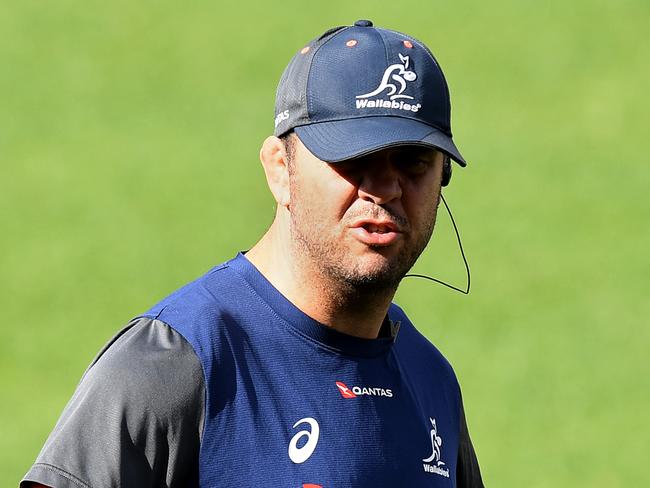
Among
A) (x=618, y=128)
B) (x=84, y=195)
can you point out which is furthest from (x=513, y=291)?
(x=84, y=195)

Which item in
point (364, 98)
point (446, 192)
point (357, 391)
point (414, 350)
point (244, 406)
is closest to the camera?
point (244, 406)

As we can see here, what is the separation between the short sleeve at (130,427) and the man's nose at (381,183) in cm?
55

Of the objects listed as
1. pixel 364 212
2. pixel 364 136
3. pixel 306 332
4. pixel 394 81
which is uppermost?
pixel 394 81

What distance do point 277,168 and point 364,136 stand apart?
269 millimetres

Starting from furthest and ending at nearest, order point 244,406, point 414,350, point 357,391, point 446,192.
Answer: point 446,192
point 414,350
point 357,391
point 244,406

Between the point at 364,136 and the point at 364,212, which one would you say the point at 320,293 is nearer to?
the point at 364,212

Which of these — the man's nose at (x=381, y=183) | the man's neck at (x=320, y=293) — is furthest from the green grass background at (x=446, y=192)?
the man's nose at (x=381, y=183)

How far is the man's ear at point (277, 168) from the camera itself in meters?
3.43

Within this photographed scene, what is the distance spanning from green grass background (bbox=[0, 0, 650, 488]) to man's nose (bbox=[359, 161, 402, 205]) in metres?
6.74

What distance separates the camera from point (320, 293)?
3.44 metres

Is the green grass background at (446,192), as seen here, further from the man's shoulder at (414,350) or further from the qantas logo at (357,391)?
the qantas logo at (357,391)

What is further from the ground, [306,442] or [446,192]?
[306,442]

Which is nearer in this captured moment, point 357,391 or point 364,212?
point 364,212

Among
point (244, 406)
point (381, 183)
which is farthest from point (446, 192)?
point (244, 406)
